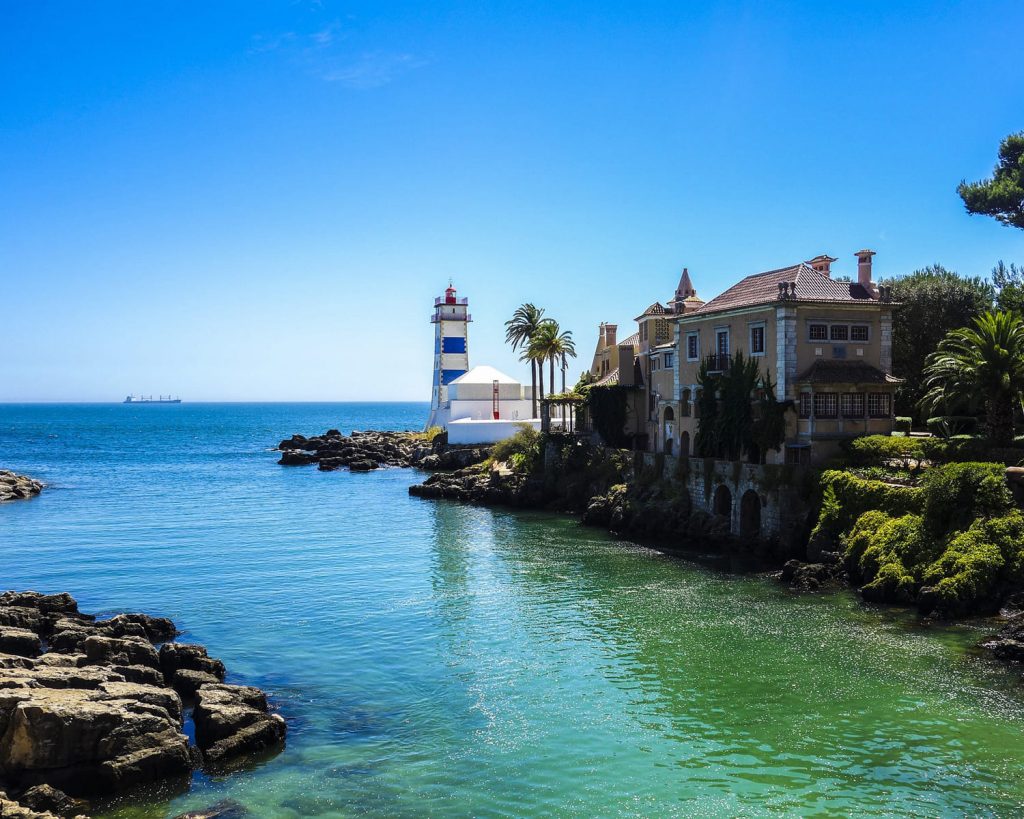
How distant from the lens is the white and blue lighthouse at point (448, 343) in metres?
108

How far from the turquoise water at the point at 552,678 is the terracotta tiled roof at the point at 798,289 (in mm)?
15179

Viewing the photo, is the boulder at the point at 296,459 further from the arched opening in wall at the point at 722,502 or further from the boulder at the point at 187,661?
the boulder at the point at 187,661

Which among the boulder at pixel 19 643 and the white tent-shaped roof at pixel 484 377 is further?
the white tent-shaped roof at pixel 484 377

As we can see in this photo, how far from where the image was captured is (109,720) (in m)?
19.9

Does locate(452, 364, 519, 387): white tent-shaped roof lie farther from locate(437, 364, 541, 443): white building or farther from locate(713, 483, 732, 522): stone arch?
locate(713, 483, 732, 522): stone arch

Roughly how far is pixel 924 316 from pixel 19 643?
Answer: 188 feet

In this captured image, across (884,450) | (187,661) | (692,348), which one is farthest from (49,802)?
(692,348)

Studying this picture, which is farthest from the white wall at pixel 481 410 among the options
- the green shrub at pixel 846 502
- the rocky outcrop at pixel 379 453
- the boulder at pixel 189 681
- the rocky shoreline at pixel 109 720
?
the boulder at pixel 189 681

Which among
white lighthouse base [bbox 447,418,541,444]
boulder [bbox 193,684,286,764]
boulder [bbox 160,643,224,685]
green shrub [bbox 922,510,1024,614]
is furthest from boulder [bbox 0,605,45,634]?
white lighthouse base [bbox 447,418,541,444]

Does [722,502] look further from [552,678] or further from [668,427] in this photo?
[552,678]

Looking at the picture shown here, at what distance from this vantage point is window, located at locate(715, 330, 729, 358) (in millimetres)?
48906

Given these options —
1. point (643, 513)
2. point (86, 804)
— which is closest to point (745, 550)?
point (643, 513)

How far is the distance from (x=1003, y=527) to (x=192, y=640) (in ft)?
99.1

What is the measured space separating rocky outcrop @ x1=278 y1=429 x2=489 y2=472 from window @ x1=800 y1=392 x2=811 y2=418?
43.7 metres
